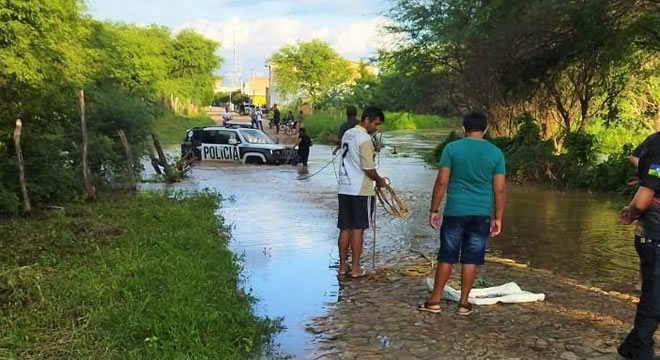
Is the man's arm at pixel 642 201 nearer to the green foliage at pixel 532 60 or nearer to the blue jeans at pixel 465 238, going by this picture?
the blue jeans at pixel 465 238

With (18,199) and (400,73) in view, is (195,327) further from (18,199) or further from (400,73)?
(400,73)

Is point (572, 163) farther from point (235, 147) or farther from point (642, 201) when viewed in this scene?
point (642, 201)

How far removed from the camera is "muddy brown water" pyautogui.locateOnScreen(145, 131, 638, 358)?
7004mm

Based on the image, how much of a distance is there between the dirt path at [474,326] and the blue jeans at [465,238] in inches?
21.2

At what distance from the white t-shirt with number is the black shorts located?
7 centimetres

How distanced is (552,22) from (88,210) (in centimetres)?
1026

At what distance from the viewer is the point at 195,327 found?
205 inches

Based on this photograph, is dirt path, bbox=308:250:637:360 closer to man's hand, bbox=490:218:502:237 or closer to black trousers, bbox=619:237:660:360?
black trousers, bbox=619:237:660:360

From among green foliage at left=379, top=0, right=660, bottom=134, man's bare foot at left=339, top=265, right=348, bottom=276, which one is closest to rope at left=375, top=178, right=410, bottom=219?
man's bare foot at left=339, top=265, right=348, bottom=276

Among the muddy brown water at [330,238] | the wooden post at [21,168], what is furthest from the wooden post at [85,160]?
the muddy brown water at [330,238]

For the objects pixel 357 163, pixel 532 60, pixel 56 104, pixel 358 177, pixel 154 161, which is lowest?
pixel 154 161

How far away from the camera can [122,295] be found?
6.02 meters

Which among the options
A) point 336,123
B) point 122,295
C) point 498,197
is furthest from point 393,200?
point 336,123

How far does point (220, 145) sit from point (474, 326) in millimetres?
19012
